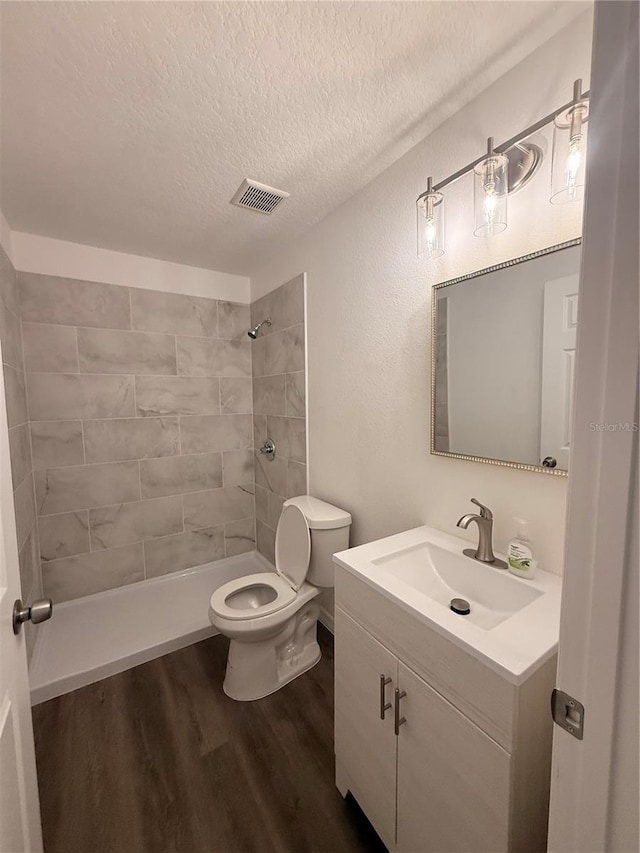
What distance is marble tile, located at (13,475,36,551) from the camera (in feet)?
5.37

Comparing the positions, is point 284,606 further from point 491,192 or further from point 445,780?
point 491,192

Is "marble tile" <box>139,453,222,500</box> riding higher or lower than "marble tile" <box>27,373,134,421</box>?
lower

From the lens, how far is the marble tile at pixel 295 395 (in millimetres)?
2135

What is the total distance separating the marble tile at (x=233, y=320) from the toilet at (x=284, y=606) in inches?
56.4

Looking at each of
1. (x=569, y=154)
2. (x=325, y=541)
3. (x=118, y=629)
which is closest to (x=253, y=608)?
(x=325, y=541)

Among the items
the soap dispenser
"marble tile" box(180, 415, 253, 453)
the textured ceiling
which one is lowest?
the soap dispenser

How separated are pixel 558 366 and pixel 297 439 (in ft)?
4.94

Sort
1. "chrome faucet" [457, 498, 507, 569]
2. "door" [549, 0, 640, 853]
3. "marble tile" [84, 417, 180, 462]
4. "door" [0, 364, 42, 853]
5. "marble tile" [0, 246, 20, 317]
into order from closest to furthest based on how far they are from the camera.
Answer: "door" [549, 0, 640, 853]
"door" [0, 364, 42, 853]
"chrome faucet" [457, 498, 507, 569]
"marble tile" [0, 246, 20, 317]
"marble tile" [84, 417, 180, 462]

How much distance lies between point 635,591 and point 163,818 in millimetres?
1608

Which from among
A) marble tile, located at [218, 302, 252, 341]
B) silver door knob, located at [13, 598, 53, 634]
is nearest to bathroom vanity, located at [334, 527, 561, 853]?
silver door knob, located at [13, 598, 53, 634]

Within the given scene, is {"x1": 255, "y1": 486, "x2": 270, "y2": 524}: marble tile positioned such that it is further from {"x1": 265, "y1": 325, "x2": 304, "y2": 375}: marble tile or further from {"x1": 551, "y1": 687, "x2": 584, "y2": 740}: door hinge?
{"x1": 551, "y1": 687, "x2": 584, "y2": 740}: door hinge

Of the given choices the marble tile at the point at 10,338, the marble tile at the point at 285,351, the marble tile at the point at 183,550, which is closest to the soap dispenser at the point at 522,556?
the marble tile at the point at 285,351

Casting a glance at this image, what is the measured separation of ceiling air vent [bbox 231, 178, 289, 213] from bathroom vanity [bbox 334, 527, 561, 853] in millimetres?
1582

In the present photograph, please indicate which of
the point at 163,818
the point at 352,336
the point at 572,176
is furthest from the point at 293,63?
the point at 163,818
